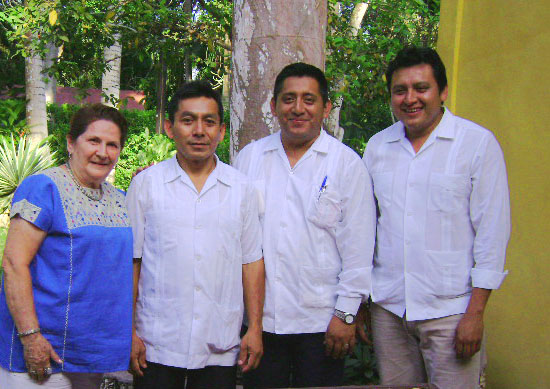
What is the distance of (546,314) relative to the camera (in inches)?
146

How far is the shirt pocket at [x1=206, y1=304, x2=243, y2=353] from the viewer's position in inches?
106

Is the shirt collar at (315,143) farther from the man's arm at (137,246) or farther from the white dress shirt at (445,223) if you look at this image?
the man's arm at (137,246)

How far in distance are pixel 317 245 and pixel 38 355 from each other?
1284mm

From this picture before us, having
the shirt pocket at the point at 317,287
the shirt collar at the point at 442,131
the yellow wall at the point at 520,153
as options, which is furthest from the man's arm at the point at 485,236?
the yellow wall at the point at 520,153

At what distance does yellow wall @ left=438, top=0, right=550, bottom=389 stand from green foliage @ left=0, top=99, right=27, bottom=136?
36.3 ft

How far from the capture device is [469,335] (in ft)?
8.78

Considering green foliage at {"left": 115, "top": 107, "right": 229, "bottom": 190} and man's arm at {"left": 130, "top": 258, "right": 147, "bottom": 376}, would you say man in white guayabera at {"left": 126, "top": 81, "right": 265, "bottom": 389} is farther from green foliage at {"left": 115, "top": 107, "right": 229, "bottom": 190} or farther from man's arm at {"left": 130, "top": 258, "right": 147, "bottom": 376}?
green foliage at {"left": 115, "top": 107, "right": 229, "bottom": 190}

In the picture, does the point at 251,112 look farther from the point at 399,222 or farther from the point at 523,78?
the point at 523,78

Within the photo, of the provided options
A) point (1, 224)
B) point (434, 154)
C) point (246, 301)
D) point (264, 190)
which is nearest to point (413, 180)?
point (434, 154)

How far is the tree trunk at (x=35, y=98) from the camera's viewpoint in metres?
11.4

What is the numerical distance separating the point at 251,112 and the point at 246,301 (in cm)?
133

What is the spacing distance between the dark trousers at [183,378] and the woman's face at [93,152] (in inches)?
34.7

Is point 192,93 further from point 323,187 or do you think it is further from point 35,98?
point 35,98

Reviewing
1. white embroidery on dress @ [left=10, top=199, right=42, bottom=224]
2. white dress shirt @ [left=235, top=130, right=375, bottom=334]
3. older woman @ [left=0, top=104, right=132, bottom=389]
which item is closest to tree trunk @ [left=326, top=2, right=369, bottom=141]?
white dress shirt @ [left=235, top=130, right=375, bottom=334]
